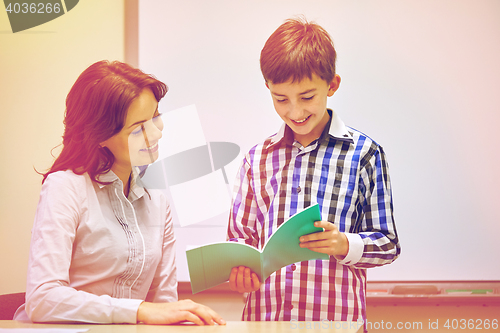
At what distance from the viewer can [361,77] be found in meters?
1.56

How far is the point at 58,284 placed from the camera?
89 centimetres

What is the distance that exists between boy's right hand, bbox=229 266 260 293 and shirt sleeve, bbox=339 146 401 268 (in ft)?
0.74

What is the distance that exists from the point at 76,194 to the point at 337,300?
0.72 meters

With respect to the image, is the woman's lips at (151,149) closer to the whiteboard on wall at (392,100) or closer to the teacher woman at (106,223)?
the teacher woman at (106,223)

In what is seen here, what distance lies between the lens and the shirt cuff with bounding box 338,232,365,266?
0.95m

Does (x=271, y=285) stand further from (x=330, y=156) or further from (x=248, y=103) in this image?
(x=248, y=103)

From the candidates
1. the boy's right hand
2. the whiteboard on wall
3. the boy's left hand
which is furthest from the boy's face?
the whiteboard on wall

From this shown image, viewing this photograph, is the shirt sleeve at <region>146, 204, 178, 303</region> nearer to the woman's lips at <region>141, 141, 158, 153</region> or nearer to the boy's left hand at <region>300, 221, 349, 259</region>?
the woman's lips at <region>141, 141, 158, 153</region>

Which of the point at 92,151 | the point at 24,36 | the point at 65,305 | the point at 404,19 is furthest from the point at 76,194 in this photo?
the point at 404,19

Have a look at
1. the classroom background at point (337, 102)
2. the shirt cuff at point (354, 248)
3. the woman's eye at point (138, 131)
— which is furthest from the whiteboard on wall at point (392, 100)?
the shirt cuff at point (354, 248)

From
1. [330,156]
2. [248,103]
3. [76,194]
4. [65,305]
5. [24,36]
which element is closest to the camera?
[65,305]

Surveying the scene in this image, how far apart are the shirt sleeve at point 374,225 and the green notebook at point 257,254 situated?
0.11m

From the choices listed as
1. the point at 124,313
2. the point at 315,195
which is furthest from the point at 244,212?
the point at 124,313

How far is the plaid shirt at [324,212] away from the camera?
101 centimetres
